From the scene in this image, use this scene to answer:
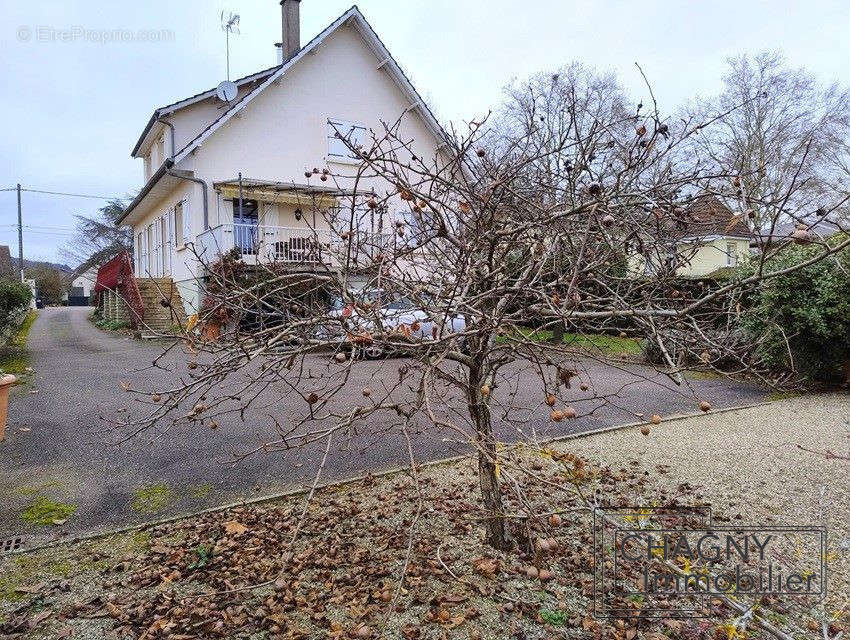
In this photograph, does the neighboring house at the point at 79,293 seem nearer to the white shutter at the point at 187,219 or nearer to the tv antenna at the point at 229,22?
the white shutter at the point at 187,219

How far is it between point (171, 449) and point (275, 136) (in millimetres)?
12718

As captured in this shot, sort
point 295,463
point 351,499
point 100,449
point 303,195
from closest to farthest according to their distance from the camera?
1. point 351,499
2. point 295,463
3. point 100,449
4. point 303,195

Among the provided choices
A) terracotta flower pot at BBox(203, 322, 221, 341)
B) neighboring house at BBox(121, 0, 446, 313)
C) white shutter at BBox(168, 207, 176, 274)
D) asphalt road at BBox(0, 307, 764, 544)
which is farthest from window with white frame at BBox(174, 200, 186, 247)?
terracotta flower pot at BBox(203, 322, 221, 341)

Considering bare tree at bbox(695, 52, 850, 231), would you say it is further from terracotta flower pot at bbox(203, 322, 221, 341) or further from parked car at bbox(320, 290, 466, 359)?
terracotta flower pot at bbox(203, 322, 221, 341)

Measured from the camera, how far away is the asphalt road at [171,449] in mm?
3766

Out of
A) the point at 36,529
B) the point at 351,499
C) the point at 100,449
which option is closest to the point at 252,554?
the point at 351,499

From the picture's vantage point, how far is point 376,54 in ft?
55.1

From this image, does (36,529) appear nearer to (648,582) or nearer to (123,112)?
(648,582)

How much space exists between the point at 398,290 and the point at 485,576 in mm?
1703

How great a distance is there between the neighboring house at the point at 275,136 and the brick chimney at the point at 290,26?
1.4 inches

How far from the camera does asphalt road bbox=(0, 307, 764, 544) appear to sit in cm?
377

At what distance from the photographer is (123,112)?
21.3 m

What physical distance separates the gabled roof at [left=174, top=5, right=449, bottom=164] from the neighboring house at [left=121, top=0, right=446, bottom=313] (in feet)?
0.11

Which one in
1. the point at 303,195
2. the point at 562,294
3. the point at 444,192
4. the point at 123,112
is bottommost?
the point at 562,294
